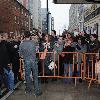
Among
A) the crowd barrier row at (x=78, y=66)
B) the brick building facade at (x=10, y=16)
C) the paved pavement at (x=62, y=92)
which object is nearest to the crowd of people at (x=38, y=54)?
the crowd barrier row at (x=78, y=66)

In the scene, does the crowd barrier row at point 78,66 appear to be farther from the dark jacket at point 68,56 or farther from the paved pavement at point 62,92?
the paved pavement at point 62,92

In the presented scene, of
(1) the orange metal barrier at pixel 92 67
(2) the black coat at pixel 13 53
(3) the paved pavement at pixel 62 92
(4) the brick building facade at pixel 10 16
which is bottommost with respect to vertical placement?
(3) the paved pavement at pixel 62 92

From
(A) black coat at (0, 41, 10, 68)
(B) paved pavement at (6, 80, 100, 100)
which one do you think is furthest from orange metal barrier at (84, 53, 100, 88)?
(A) black coat at (0, 41, 10, 68)

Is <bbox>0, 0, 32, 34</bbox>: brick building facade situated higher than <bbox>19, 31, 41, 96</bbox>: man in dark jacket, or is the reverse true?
<bbox>0, 0, 32, 34</bbox>: brick building facade

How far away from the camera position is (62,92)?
946 cm

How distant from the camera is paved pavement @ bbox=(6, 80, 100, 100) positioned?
8.66 metres

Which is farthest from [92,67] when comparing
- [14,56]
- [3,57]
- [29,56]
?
[3,57]

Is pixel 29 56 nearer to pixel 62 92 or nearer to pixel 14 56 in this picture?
pixel 62 92

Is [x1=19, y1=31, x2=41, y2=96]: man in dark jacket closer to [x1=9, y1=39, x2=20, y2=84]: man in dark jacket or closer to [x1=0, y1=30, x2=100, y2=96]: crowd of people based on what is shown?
[x1=0, y1=30, x2=100, y2=96]: crowd of people

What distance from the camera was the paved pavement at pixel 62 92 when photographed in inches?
341

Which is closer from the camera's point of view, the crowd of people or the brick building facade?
the crowd of people

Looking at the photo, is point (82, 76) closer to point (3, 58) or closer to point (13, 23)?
point (3, 58)

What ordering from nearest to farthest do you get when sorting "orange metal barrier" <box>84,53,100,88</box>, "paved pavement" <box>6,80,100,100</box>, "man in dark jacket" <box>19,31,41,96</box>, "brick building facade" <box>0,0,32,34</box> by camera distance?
"paved pavement" <box>6,80,100,100</box>
"man in dark jacket" <box>19,31,41,96</box>
"orange metal barrier" <box>84,53,100,88</box>
"brick building facade" <box>0,0,32,34</box>

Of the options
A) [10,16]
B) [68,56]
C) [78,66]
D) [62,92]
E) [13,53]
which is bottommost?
[62,92]
